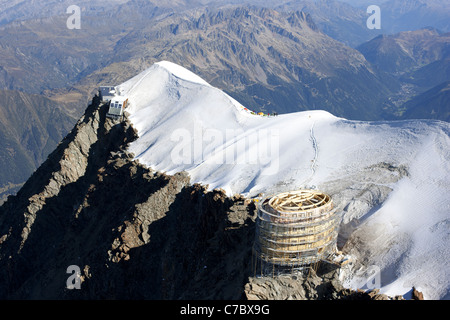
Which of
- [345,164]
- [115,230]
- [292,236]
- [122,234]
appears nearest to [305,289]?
[292,236]

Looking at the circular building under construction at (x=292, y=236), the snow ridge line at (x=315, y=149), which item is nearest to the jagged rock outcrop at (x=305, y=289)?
the circular building under construction at (x=292, y=236)

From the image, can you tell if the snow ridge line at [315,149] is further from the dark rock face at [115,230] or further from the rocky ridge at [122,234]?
the dark rock face at [115,230]

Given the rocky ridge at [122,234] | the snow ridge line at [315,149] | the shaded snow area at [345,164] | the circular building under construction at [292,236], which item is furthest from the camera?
the snow ridge line at [315,149]

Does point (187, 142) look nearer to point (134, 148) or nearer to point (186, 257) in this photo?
point (134, 148)

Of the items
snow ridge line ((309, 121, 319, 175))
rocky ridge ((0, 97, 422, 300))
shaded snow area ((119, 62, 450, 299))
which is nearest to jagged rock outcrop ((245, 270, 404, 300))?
rocky ridge ((0, 97, 422, 300))

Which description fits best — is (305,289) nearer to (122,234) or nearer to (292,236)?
(292,236)
